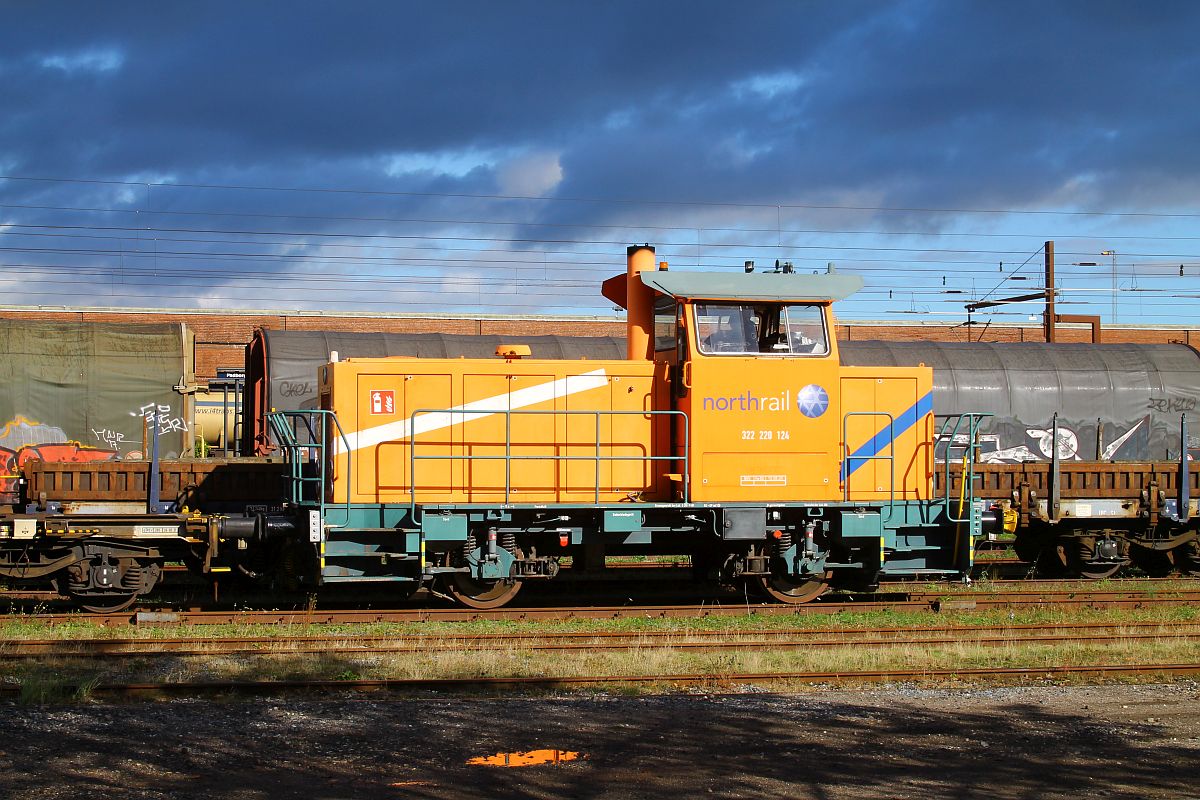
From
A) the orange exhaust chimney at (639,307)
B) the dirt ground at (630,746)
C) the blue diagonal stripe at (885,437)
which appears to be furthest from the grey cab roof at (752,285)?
the dirt ground at (630,746)

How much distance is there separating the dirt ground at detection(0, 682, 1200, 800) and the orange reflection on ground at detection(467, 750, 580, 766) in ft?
0.23

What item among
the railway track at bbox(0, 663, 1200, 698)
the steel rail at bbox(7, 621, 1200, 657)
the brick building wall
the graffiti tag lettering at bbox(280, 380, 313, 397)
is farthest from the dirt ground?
the brick building wall

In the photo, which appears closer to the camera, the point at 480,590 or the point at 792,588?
the point at 480,590

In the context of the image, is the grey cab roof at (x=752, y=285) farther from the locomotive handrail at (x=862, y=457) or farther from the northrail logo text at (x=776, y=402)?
the locomotive handrail at (x=862, y=457)

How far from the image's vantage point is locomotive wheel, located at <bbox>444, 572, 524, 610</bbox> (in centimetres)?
1242

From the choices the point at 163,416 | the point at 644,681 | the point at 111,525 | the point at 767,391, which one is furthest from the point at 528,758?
the point at 163,416

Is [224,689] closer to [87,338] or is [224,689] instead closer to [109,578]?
[109,578]

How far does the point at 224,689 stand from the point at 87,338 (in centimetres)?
1079

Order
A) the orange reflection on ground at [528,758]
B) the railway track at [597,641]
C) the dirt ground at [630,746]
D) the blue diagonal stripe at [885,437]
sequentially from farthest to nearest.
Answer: the blue diagonal stripe at [885,437] → the railway track at [597,641] → the orange reflection on ground at [528,758] → the dirt ground at [630,746]

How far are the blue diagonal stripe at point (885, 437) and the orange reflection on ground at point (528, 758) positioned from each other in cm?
642

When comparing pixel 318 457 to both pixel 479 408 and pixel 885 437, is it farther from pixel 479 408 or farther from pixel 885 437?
pixel 885 437

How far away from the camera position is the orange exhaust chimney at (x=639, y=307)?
13047 mm

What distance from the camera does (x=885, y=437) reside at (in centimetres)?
1269

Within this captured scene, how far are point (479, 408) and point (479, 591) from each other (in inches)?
82.2
